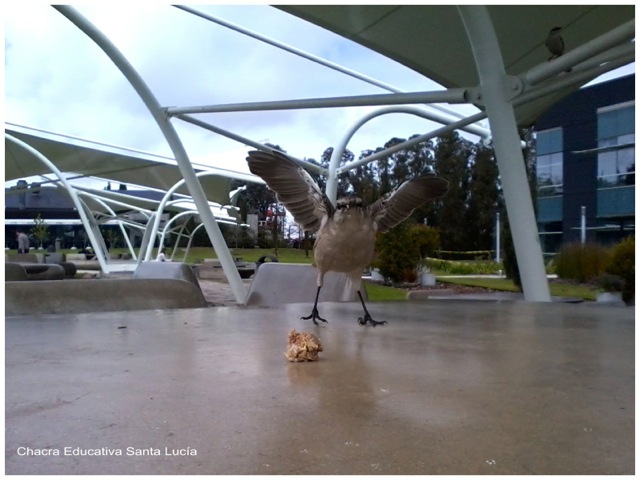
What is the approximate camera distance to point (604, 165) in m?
11.4

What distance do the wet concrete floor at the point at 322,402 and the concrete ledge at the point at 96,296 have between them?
4.11 ft

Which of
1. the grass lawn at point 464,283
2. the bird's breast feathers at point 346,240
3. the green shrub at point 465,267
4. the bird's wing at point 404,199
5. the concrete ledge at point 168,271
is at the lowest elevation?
the grass lawn at point 464,283

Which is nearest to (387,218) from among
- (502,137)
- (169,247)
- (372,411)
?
(372,411)

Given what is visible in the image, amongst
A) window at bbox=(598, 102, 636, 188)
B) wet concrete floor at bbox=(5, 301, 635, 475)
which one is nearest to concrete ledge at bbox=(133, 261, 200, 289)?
wet concrete floor at bbox=(5, 301, 635, 475)

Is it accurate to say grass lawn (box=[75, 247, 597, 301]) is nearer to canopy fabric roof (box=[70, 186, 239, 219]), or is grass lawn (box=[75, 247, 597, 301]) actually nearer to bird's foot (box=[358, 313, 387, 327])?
bird's foot (box=[358, 313, 387, 327])

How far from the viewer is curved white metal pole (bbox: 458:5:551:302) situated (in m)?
7.12

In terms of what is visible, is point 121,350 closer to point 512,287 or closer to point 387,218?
point 387,218

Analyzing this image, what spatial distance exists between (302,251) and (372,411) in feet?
50.5

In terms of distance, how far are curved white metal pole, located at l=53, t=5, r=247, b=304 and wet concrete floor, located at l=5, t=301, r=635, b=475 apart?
5784mm

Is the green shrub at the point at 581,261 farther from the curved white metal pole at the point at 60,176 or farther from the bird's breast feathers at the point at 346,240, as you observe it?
the curved white metal pole at the point at 60,176

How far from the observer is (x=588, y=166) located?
11.8 meters

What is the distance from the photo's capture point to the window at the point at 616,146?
10898 mm

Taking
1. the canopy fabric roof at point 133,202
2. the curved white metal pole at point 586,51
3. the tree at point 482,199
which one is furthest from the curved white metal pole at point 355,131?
the canopy fabric roof at point 133,202

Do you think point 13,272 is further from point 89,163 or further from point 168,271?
point 89,163
